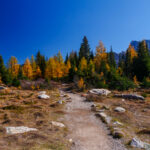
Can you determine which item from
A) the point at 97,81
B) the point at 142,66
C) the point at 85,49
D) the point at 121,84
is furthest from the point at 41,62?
the point at 142,66

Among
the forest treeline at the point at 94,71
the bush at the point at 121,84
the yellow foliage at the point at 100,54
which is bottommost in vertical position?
the bush at the point at 121,84

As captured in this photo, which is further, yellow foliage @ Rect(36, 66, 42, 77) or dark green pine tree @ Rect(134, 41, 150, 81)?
yellow foliage @ Rect(36, 66, 42, 77)

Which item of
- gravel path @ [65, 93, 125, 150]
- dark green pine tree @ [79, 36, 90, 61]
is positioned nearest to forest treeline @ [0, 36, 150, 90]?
dark green pine tree @ [79, 36, 90, 61]

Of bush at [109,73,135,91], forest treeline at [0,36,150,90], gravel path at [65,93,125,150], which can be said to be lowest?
gravel path at [65,93,125,150]

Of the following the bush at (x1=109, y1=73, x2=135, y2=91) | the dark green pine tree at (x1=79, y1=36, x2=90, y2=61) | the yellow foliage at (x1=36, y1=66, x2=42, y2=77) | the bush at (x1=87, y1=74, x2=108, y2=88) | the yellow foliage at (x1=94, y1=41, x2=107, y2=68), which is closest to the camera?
the bush at (x1=109, y1=73, x2=135, y2=91)

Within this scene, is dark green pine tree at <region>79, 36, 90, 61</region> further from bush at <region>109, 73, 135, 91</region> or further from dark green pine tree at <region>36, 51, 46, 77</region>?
bush at <region>109, 73, 135, 91</region>

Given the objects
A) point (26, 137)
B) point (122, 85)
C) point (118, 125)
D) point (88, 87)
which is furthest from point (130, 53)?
point (26, 137)

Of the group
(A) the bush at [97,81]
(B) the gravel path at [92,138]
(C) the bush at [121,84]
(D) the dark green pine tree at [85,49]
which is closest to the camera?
(B) the gravel path at [92,138]

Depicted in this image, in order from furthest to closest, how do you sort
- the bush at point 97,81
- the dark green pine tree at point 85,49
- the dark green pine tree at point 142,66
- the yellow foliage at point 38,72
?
the dark green pine tree at point 85,49, the yellow foliage at point 38,72, the dark green pine tree at point 142,66, the bush at point 97,81

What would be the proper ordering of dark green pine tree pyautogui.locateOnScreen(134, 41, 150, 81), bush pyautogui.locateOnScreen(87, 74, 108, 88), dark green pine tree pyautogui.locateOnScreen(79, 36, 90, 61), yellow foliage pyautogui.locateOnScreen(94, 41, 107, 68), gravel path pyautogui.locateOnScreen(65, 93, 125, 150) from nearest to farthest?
gravel path pyautogui.locateOnScreen(65, 93, 125, 150) < bush pyautogui.locateOnScreen(87, 74, 108, 88) < dark green pine tree pyautogui.locateOnScreen(134, 41, 150, 81) < yellow foliage pyautogui.locateOnScreen(94, 41, 107, 68) < dark green pine tree pyautogui.locateOnScreen(79, 36, 90, 61)

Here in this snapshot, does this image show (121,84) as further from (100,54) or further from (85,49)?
(85,49)

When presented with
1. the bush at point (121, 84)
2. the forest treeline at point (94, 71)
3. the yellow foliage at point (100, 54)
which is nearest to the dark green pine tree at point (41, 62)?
the forest treeline at point (94, 71)

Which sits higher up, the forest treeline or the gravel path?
the forest treeline

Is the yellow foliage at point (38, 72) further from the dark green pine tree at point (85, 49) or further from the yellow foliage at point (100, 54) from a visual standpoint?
the yellow foliage at point (100, 54)
